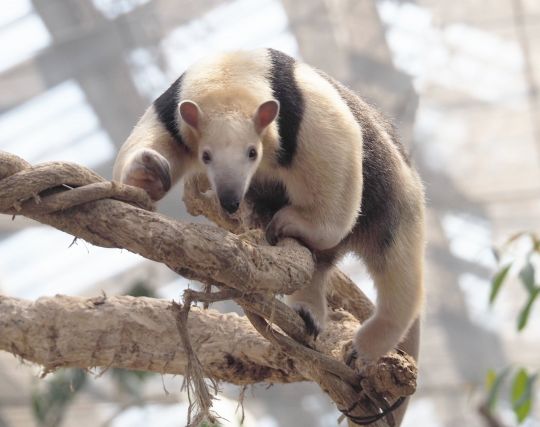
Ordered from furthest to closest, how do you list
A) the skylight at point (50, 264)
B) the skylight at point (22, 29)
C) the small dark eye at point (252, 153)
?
the skylight at point (50, 264)
the skylight at point (22, 29)
the small dark eye at point (252, 153)

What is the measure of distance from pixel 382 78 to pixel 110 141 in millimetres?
2270

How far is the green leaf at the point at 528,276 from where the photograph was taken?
4.76 m

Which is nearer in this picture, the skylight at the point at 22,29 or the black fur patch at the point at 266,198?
the black fur patch at the point at 266,198

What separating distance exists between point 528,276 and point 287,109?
196 centimetres

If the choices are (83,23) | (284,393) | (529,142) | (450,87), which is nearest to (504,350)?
(284,393)

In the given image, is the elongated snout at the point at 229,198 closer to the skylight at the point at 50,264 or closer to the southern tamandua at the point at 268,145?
the southern tamandua at the point at 268,145

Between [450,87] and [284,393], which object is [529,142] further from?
[284,393]

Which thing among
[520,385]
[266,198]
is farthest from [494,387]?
[266,198]

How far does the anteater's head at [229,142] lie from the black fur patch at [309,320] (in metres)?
0.65

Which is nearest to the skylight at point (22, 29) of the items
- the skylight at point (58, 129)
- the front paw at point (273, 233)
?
the skylight at point (58, 129)

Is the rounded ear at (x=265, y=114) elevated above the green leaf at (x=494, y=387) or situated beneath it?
elevated above

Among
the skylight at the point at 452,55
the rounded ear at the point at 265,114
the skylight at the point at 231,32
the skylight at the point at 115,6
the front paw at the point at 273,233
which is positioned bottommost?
the skylight at the point at 452,55

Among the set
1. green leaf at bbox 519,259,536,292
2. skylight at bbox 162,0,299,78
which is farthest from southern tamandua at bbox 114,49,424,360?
skylight at bbox 162,0,299,78

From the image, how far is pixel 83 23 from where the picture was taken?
23.0 ft
